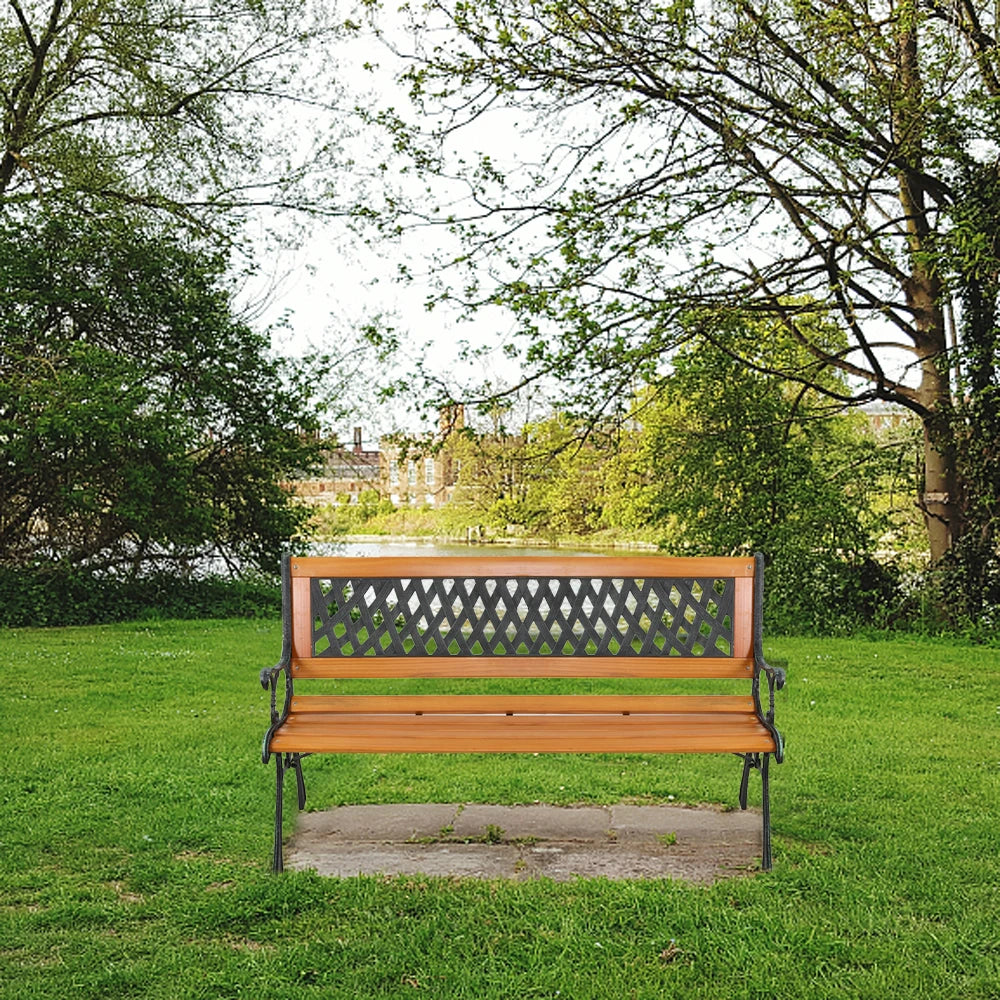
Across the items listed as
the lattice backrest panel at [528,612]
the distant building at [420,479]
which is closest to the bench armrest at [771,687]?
the lattice backrest panel at [528,612]

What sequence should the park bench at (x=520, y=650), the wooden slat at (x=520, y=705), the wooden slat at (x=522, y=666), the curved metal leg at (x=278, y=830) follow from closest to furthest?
the curved metal leg at (x=278, y=830) → the park bench at (x=520, y=650) → the wooden slat at (x=520, y=705) → the wooden slat at (x=522, y=666)

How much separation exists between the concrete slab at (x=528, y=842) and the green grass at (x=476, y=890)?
154 mm

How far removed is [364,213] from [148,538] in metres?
4.64

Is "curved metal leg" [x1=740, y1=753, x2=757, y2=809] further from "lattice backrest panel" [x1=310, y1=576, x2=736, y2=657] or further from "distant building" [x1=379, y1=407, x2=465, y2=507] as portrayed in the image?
"distant building" [x1=379, y1=407, x2=465, y2=507]

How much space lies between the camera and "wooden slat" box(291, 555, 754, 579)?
14.6 feet

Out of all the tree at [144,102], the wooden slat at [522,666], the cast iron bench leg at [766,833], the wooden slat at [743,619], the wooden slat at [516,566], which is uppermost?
the tree at [144,102]

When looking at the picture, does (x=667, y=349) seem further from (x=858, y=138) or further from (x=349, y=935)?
(x=349, y=935)

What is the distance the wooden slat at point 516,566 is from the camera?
4441mm

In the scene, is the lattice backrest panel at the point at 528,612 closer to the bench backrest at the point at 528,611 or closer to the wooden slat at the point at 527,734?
the bench backrest at the point at 528,611

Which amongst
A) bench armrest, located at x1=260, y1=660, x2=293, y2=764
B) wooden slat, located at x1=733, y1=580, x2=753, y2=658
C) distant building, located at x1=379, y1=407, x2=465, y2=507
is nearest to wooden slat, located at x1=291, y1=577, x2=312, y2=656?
bench armrest, located at x1=260, y1=660, x2=293, y2=764

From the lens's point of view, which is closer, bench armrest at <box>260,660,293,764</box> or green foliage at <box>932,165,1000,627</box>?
bench armrest at <box>260,660,293,764</box>

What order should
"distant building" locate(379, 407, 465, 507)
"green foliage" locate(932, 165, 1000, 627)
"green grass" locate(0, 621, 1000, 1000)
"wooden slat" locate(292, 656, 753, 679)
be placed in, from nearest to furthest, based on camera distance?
"green grass" locate(0, 621, 1000, 1000) < "wooden slat" locate(292, 656, 753, 679) < "green foliage" locate(932, 165, 1000, 627) < "distant building" locate(379, 407, 465, 507)

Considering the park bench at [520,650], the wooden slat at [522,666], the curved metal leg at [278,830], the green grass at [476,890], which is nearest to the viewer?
the green grass at [476,890]

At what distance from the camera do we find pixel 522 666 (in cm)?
468
